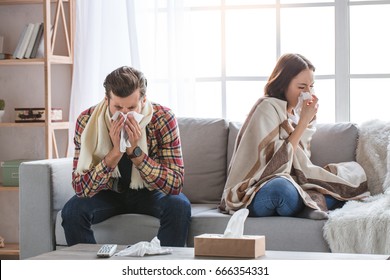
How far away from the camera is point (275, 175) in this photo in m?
3.27

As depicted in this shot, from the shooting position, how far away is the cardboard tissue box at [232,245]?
226cm

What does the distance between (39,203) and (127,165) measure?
18.1 inches

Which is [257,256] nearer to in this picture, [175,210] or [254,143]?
[175,210]

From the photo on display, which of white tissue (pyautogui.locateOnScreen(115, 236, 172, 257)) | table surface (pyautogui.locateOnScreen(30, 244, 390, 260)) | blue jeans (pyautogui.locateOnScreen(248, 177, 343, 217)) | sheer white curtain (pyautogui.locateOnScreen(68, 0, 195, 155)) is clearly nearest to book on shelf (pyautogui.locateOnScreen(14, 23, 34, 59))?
sheer white curtain (pyautogui.locateOnScreen(68, 0, 195, 155))

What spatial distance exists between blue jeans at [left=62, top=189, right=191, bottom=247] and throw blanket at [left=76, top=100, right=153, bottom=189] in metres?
0.08

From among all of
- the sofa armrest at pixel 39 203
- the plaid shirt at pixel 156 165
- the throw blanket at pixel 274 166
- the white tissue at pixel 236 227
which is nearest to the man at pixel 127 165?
the plaid shirt at pixel 156 165

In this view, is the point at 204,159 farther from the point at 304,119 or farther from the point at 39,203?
the point at 39,203

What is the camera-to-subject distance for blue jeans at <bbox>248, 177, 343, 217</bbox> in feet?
10.2

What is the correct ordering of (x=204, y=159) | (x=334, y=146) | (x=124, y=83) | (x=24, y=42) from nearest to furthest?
(x=124, y=83)
(x=334, y=146)
(x=204, y=159)
(x=24, y=42)

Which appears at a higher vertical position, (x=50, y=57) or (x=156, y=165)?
(x=50, y=57)

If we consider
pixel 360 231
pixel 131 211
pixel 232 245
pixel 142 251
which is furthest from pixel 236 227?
pixel 131 211

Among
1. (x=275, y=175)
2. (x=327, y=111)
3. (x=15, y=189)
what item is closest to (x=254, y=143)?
(x=275, y=175)

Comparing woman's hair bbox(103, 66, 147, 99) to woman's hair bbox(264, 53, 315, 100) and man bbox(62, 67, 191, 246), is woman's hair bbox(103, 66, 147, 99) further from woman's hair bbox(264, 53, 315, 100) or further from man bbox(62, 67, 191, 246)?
woman's hair bbox(264, 53, 315, 100)

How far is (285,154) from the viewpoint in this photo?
3.32m
